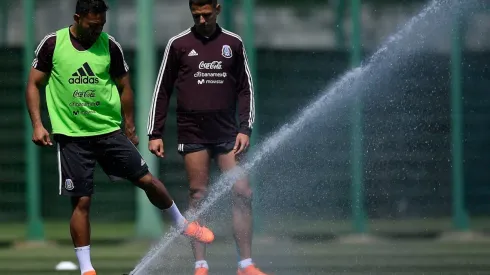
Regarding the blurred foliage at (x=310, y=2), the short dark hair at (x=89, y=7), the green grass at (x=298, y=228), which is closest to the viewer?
the short dark hair at (x=89, y=7)

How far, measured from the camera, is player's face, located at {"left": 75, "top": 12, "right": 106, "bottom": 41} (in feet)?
23.9

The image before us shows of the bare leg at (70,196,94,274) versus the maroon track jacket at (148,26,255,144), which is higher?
the maroon track jacket at (148,26,255,144)

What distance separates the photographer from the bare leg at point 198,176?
8.00 m

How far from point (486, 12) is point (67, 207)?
17.4 ft

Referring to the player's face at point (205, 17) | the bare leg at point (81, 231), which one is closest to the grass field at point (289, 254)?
the bare leg at point (81, 231)

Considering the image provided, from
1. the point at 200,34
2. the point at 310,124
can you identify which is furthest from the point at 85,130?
the point at 310,124

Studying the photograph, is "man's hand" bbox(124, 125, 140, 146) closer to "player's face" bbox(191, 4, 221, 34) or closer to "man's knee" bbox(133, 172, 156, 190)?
"man's knee" bbox(133, 172, 156, 190)

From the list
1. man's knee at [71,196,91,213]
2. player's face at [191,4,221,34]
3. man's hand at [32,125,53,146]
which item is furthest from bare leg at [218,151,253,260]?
man's hand at [32,125,53,146]

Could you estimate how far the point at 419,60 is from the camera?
13.6m

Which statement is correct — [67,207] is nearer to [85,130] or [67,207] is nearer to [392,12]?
[392,12]

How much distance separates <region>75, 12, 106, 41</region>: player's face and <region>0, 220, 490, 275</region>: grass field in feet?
5.31

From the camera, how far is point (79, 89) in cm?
738

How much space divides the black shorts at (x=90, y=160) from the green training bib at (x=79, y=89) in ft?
0.23

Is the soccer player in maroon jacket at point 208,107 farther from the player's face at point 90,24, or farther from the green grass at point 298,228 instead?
the green grass at point 298,228
